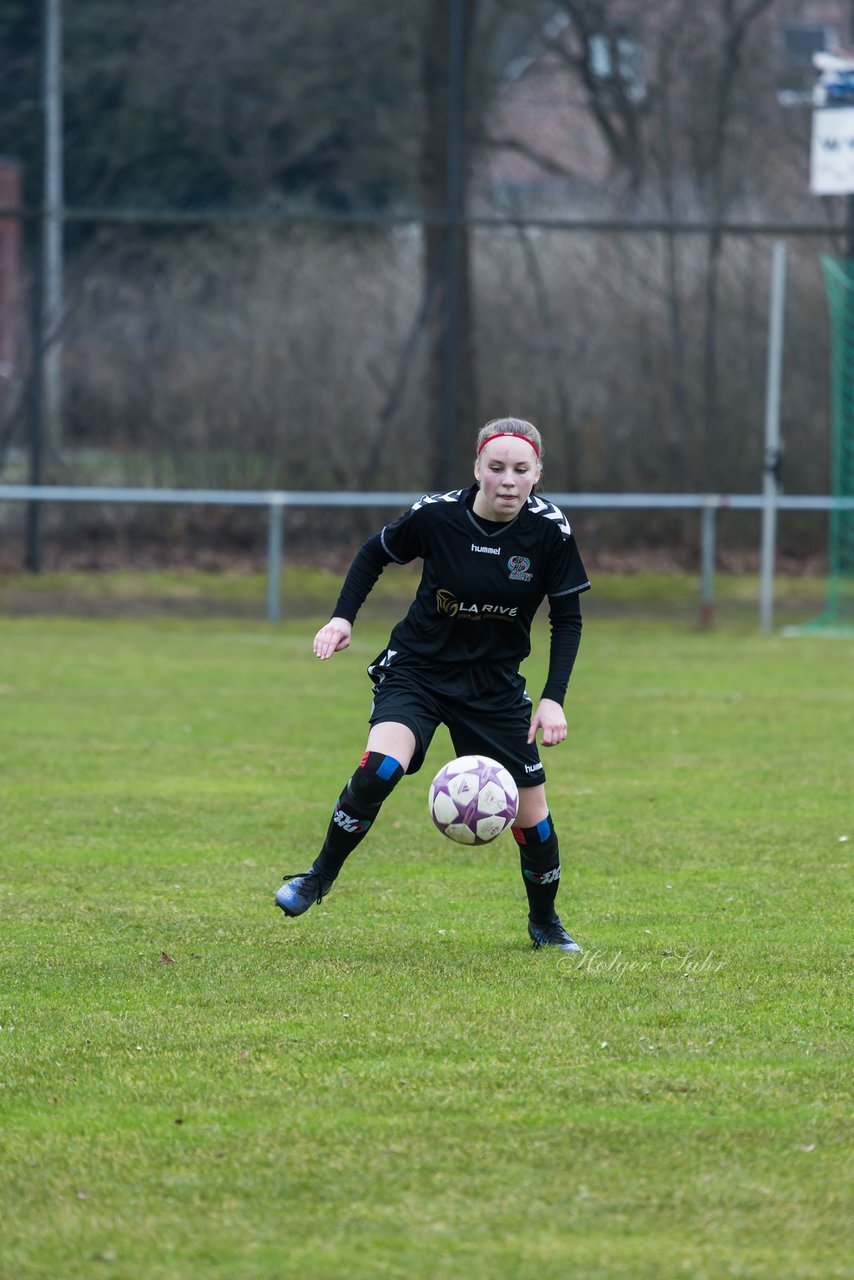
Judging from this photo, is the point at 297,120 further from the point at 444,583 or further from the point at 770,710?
the point at 444,583

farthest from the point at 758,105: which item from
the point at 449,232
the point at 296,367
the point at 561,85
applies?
the point at 296,367

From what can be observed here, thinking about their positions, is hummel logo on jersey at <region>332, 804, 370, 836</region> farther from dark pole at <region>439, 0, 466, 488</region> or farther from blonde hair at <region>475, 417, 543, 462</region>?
dark pole at <region>439, 0, 466, 488</region>

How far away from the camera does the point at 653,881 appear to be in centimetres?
664

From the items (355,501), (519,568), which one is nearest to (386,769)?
(519,568)

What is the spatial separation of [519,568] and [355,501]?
1048cm

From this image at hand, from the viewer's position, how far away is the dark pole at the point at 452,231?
54.2 ft

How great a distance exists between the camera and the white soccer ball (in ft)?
17.7

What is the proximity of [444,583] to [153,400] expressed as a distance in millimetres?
11998

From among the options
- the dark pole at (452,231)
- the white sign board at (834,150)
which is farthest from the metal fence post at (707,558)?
the white sign board at (834,150)

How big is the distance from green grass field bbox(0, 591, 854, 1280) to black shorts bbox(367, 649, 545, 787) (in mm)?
602

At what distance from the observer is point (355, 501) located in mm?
16016

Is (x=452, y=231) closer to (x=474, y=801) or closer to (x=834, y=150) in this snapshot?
(x=834, y=150)

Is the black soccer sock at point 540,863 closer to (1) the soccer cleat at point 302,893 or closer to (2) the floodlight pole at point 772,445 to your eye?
(1) the soccer cleat at point 302,893

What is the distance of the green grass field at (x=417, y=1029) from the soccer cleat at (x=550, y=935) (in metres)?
0.10
